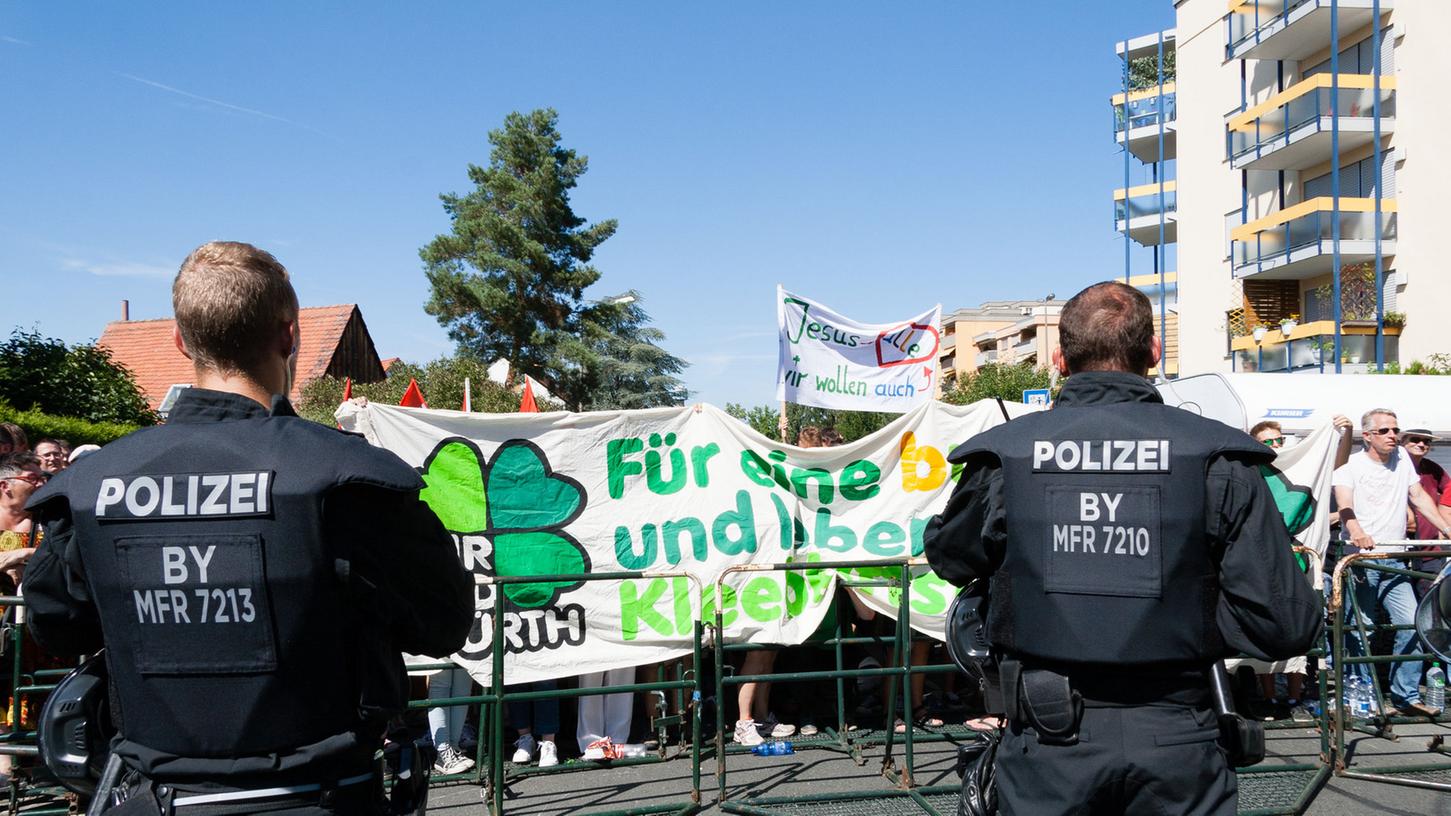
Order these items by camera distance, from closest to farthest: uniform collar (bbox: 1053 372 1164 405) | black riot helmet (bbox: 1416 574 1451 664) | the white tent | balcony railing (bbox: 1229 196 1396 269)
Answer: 1. uniform collar (bbox: 1053 372 1164 405)
2. black riot helmet (bbox: 1416 574 1451 664)
3. the white tent
4. balcony railing (bbox: 1229 196 1396 269)

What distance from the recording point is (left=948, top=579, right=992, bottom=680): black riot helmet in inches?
131

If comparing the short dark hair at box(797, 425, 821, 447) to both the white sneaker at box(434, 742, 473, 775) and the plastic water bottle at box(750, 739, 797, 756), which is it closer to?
the plastic water bottle at box(750, 739, 797, 756)

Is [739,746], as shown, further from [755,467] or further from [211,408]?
[211,408]

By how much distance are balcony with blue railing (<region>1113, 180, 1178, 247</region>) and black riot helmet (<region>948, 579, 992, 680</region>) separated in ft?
163

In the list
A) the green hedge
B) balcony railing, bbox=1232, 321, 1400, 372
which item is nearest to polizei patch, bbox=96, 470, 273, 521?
the green hedge

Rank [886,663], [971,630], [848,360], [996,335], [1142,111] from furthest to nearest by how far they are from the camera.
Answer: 1. [996,335]
2. [1142,111]
3. [848,360]
4. [886,663]
5. [971,630]

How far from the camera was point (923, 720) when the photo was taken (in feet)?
26.5

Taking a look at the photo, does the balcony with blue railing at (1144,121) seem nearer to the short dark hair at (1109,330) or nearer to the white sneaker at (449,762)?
the white sneaker at (449,762)

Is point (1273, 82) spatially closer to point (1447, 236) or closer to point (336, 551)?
point (1447, 236)

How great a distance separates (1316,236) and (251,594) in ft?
127

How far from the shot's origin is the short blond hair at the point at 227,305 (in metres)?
2.39

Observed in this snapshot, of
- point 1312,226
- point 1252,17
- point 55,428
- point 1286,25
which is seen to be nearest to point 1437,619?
point 55,428

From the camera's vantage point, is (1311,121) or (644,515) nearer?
(644,515)

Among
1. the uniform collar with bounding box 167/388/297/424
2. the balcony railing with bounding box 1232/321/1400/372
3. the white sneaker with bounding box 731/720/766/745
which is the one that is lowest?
the white sneaker with bounding box 731/720/766/745
